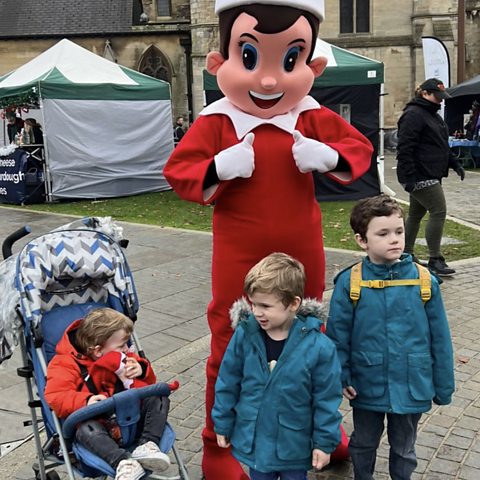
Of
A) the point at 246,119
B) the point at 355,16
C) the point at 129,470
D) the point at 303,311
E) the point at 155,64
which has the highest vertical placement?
the point at 355,16

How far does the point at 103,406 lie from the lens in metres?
2.62

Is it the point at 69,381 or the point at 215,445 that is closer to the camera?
the point at 69,381

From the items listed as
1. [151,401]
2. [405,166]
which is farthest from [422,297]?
[405,166]

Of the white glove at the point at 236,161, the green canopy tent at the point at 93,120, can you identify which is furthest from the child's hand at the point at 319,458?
the green canopy tent at the point at 93,120

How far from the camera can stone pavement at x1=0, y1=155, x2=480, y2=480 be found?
3.55 metres

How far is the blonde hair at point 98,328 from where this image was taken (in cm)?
295

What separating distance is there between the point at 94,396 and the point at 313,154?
4.78 feet

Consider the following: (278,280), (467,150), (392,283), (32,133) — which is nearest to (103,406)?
(278,280)

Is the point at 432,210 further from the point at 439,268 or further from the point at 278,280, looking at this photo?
the point at 278,280

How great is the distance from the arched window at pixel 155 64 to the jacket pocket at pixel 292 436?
31.2 m

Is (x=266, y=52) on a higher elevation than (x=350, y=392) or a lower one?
higher

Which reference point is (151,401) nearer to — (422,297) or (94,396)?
(94,396)

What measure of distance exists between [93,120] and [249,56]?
38.4 ft

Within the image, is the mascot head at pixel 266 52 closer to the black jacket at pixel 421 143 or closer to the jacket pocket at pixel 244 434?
the jacket pocket at pixel 244 434
